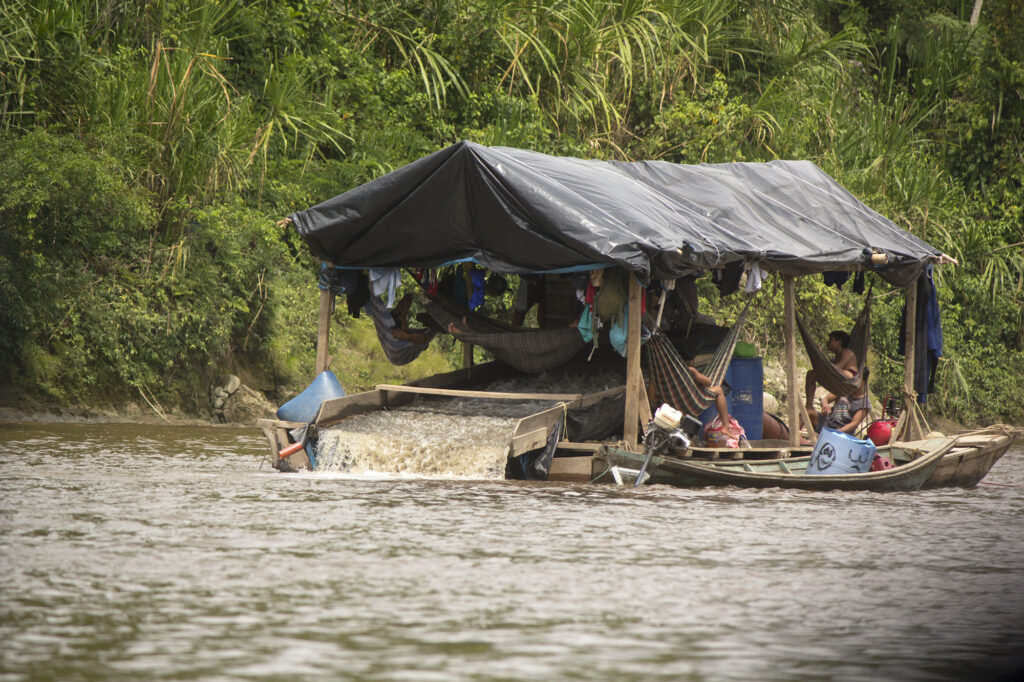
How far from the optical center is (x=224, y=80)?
17250 mm

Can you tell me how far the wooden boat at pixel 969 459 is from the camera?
441 inches

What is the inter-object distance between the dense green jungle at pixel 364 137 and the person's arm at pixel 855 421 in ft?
25.3

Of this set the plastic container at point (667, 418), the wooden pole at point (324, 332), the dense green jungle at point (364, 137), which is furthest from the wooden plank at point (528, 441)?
the dense green jungle at point (364, 137)

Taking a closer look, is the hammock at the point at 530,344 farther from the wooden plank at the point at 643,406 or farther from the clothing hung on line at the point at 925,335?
the clothing hung on line at the point at 925,335

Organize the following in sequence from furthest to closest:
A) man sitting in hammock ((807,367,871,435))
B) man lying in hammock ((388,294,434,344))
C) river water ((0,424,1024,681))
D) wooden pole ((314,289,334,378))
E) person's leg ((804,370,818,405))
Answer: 1. person's leg ((804,370,818,405))
2. man sitting in hammock ((807,367,871,435))
3. man lying in hammock ((388,294,434,344))
4. wooden pole ((314,289,334,378))
5. river water ((0,424,1024,681))

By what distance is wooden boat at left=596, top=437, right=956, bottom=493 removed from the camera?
10047 millimetres

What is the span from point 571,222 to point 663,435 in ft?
6.23

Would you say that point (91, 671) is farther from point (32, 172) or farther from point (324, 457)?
point (32, 172)

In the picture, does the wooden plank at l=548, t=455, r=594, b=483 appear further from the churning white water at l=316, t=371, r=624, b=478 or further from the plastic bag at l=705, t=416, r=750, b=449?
the plastic bag at l=705, t=416, r=750, b=449

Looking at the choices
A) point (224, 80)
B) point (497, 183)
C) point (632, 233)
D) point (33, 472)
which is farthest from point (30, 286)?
point (632, 233)

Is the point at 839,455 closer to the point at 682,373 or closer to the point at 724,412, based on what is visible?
the point at 724,412

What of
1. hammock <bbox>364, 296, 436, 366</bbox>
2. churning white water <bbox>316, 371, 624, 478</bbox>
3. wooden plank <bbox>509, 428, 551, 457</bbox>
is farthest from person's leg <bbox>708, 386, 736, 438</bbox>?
hammock <bbox>364, 296, 436, 366</bbox>

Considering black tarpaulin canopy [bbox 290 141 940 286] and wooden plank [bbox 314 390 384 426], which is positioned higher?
black tarpaulin canopy [bbox 290 141 940 286]

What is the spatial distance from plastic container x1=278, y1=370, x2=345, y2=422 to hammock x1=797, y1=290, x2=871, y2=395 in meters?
4.34
